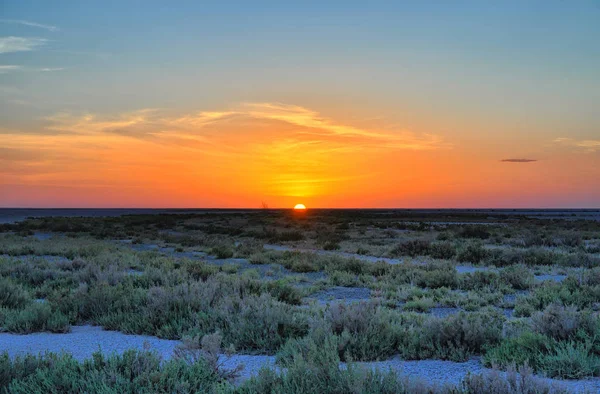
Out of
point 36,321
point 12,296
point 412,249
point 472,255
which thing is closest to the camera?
point 36,321

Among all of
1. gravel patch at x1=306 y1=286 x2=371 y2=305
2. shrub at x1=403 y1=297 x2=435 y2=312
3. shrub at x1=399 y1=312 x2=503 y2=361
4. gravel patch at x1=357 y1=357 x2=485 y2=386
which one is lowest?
gravel patch at x1=306 y1=286 x2=371 y2=305

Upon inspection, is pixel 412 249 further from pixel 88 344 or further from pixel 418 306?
pixel 88 344

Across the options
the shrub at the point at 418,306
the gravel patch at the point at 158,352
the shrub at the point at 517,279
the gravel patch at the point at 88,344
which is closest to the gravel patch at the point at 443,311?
the shrub at the point at 418,306

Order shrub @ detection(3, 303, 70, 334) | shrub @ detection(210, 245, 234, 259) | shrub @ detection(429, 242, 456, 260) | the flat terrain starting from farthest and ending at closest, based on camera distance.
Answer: shrub @ detection(210, 245, 234, 259) → shrub @ detection(429, 242, 456, 260) → shrub @ detection(3, 303, 70, 334) → the flat terrain

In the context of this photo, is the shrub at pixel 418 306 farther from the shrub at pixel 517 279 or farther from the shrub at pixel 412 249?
the shrub at pixel 412 249

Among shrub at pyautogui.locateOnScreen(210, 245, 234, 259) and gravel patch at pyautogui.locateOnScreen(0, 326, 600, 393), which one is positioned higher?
gravel patch at pyautogui.locateOnScreen(0, 326, 600, 393)

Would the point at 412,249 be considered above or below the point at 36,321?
below

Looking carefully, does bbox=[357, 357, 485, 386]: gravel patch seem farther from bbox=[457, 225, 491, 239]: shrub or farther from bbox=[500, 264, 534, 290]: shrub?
bbox=[457, 225, 491, 239]: shrub

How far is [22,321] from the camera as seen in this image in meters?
8.26

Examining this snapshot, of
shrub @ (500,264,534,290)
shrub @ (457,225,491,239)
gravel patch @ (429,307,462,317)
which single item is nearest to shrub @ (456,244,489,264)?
shrub @ (500,264,534,290)

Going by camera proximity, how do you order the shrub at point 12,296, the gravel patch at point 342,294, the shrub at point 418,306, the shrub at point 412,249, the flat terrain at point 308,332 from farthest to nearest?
the shrub at point 412,249 < the gravel patch at point 342,294 < the shrub at point 418,306 < the shrub at point 12,296 < the flat terrain at point 308,332

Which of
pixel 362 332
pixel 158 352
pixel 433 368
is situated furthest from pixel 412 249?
pixel 158 352

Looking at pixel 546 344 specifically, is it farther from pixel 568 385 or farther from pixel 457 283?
pixel 457 283

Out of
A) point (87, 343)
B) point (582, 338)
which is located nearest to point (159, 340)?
point (87, 343)
